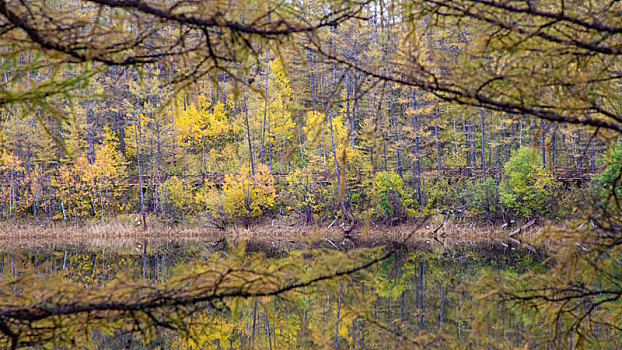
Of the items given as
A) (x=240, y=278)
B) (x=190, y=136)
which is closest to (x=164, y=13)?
(x=240, y=278)

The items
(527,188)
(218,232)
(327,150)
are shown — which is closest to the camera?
(527,188)

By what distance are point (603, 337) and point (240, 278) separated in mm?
5755

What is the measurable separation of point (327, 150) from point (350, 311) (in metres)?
21.3

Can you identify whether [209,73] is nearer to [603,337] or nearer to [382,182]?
[603,337]

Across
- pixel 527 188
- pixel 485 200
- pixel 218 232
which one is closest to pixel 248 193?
pixel 218 232

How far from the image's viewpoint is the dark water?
6242 millimetres

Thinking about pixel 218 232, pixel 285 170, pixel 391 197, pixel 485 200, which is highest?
pixel 285 170

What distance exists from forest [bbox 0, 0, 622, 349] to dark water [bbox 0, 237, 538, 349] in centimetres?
13

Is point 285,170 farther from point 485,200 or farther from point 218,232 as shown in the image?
point 485,200

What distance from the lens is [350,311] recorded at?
8.82 meters

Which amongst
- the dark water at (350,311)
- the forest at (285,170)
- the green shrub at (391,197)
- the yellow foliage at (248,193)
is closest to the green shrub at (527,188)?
the forest at (285,170)

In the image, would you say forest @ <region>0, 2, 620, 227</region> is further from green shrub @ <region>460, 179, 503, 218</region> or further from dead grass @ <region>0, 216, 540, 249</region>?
dead grass @ <region>0, 216, 540, 249</region>

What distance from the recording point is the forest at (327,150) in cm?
296

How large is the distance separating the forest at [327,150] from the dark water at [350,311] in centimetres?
13
